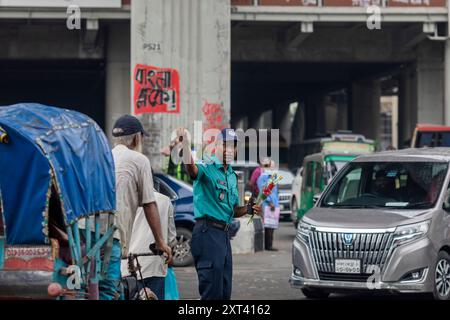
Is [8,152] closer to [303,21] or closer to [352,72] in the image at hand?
[303,21]

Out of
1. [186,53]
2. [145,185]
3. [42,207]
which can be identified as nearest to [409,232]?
[145,185]

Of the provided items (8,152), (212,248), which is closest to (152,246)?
(212,248)

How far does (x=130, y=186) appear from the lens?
819 centimetres

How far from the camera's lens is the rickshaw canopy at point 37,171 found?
684cm

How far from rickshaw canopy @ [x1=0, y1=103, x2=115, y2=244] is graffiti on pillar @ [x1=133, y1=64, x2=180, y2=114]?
23.3m

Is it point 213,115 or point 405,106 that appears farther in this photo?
point 405,106

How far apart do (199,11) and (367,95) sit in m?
23.1

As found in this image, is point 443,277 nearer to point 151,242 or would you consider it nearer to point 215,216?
point 215,216

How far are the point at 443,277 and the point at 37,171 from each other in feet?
21.0

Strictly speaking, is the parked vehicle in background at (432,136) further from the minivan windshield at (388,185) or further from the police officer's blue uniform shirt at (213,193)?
the police officer's blue uniform shirt at (213,193)

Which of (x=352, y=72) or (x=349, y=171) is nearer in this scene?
(x=349, y=171)

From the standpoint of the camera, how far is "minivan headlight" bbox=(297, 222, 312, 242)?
480 inches

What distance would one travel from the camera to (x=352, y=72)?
5088 centimetres

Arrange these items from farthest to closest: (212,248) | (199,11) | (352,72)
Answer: (352,72) → (199,11) → (212,248)
